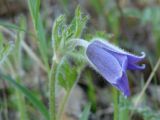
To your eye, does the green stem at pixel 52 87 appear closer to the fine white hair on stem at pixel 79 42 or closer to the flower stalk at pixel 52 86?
the flower stalk at pixel 52 86

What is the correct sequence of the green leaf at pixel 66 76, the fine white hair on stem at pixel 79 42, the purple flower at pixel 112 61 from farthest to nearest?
1. the green leaf at pixel 66 76
2. the fine white hair on stem at pixel 79 42
3. the purple flower at pixel 112 61

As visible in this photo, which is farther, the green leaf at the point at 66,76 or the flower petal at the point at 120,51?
the green leaf at the point at 66,76

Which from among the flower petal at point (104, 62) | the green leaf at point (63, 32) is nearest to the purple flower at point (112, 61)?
the flower petal at point (104, 62)

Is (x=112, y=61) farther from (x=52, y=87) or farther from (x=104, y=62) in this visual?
(x=52, y=87)

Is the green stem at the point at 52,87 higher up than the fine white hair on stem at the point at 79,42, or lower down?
lower down

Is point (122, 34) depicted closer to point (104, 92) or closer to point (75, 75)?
point (104, 92)

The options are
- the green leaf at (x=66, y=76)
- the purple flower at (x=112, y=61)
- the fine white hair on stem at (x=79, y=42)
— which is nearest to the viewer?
the purple flower at (x=112, y=61)

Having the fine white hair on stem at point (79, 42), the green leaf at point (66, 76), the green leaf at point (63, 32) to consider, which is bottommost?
the green leaf at point (66, 76)

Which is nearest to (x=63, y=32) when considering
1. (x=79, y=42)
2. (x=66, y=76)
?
(x=79, y=42)
